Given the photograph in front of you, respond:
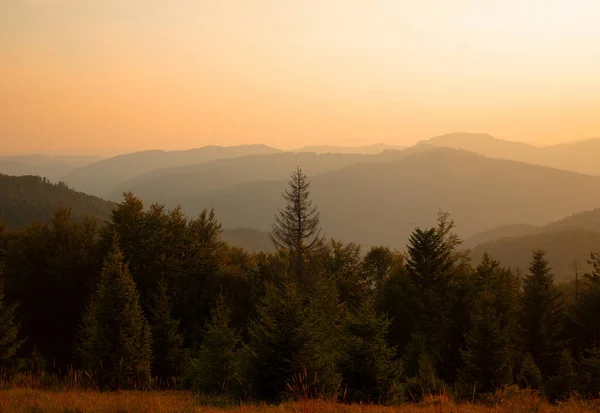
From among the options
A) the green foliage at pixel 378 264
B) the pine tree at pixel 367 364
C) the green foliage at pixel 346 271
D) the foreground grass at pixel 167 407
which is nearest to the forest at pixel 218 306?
the green foliage at pixel 346 271

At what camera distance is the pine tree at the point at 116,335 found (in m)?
19.4

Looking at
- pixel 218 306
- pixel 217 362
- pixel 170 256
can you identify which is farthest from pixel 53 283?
pixel 217 362

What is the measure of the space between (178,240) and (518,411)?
34.0 meters

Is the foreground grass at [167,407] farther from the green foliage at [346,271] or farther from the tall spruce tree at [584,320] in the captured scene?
the green foliage at [346,271]

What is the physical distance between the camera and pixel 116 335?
19.8 metres

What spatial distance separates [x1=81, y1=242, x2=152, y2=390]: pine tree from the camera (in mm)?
19391

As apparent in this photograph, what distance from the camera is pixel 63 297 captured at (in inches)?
1388

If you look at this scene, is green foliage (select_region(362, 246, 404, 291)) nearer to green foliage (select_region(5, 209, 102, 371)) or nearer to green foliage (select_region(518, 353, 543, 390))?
green foliage (select_region(518, 353, 543, 390))

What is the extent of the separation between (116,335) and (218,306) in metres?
4.88

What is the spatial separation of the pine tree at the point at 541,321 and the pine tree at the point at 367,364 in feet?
98.1

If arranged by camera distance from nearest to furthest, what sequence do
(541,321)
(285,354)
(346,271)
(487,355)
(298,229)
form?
1. (285,354)
2. (487,355)
3. (541,321)
4. (298,229)
5. (346,271)

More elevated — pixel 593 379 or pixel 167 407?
pixel 167 407

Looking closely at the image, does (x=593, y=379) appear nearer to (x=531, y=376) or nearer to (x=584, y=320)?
(x=531, y=376)

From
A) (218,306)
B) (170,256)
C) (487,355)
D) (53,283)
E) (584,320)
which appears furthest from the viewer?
(584,320)
